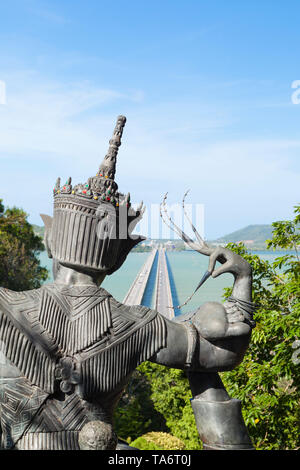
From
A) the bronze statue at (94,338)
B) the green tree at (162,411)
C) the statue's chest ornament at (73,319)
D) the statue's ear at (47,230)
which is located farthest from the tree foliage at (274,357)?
the green tree at (162,411)

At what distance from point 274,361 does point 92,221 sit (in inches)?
203

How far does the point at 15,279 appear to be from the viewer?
27234 mm

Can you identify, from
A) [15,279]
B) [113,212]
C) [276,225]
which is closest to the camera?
[113,212]

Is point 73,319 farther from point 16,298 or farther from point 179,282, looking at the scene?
point 179,282

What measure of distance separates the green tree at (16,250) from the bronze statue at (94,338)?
2240 centimetres

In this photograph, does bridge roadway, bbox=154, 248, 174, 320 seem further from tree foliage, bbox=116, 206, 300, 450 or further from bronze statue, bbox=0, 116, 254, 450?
bronze statue, bbox=0, 116, 254, 450

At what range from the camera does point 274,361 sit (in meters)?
7.80

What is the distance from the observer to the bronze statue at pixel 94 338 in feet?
11.4

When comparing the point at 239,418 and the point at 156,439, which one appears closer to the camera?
the point at 239,418

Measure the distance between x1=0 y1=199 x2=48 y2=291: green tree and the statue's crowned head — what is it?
2229 centimetres

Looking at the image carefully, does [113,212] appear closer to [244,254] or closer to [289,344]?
[289,344]

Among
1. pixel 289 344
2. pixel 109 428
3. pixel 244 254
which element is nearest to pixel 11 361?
pixel 109 428

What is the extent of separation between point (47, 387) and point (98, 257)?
1.07 m
